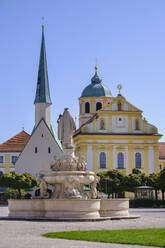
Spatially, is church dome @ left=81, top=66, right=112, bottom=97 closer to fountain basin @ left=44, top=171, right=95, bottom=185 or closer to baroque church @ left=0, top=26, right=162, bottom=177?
baroque church @ left=0, top=26, right=162, bottom=177

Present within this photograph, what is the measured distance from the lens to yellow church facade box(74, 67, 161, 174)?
8450 centimetres

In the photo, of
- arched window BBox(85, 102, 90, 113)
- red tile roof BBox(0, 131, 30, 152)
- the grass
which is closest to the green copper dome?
arched window BBox(85, 102, 90, 113)

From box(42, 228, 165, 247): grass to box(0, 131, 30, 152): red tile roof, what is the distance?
78431mm

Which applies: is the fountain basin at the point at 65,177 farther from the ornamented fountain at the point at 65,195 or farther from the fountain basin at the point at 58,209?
the fountain basin at the point at 58,209

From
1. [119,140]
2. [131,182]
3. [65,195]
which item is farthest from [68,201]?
[119,140]

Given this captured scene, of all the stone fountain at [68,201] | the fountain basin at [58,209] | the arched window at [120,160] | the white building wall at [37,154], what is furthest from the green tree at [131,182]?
the fountain basin at [58,209]

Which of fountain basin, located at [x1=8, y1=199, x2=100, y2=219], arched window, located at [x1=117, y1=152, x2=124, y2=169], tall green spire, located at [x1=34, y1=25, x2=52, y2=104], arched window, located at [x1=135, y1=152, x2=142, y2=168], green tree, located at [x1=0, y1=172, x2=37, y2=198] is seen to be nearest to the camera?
fountain basin, located at [x1=8, y1=199, x2=100, y2=219]

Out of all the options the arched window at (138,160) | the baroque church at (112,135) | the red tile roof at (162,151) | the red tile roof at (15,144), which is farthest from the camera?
the red tile roof at (162,151)

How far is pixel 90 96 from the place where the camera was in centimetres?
10256

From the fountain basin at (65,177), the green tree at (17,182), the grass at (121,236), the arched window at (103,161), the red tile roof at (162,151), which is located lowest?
the grass at (121,236)

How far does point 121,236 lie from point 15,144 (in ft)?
268

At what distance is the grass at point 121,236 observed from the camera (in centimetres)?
1505

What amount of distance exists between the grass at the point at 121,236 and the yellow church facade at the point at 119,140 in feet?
217

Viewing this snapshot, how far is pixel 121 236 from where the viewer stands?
16219 millimetres
